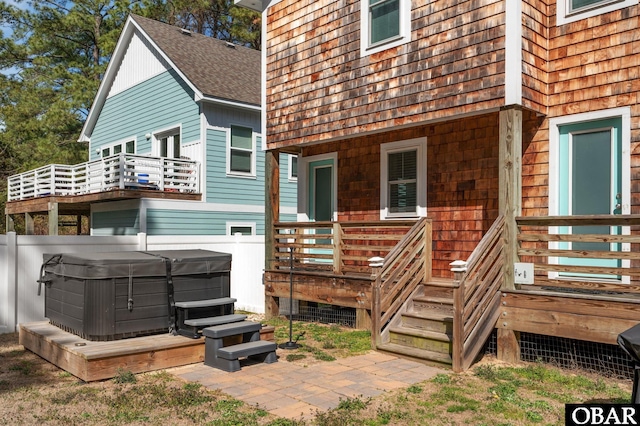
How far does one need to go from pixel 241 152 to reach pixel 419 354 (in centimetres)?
1038

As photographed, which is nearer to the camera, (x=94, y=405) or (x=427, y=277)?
(x=94, y=405)

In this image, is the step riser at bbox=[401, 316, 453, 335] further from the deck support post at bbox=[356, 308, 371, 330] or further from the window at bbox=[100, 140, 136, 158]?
the window at bbox=[100, 140, 136, 158]

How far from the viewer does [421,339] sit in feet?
22.9

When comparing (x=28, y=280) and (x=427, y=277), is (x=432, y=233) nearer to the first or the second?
(x=427, y=277)

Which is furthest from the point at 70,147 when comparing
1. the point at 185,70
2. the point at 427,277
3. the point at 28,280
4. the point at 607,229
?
the point at 607,229

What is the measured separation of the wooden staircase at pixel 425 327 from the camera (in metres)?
6.69

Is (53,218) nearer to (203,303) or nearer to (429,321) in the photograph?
(203,303)

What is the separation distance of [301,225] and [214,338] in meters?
3.87

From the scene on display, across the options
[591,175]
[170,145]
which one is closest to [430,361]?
[591,175]

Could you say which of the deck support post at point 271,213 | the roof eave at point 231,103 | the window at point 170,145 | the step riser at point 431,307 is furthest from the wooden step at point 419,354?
the window at point 170,145

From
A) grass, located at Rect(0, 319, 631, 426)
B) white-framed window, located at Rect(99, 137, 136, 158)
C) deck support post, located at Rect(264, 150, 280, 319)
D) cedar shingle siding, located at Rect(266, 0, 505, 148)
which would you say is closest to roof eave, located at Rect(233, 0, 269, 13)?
cedar shingle siding, located at Rect(266, 0, 505, 148)

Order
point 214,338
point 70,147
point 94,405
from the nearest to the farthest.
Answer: point 94,405
point 214,338
point 70,147

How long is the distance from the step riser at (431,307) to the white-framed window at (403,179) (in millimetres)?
1942

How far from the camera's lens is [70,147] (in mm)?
25484
